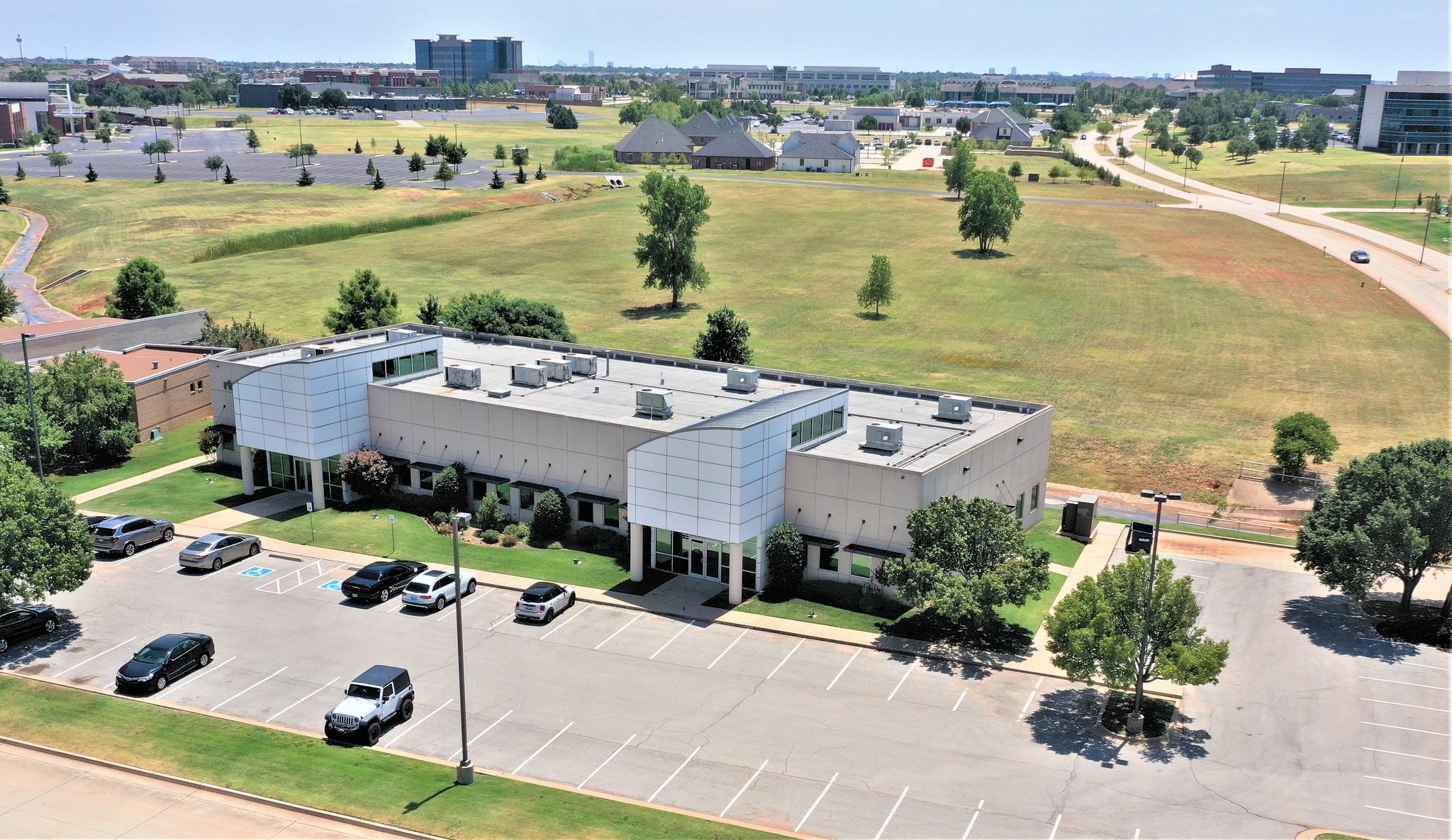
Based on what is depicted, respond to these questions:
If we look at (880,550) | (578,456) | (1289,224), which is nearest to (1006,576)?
(880,550)

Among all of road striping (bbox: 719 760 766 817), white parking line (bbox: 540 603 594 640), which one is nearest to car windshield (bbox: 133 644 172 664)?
white parking line (bbox: 540 603 594 640)

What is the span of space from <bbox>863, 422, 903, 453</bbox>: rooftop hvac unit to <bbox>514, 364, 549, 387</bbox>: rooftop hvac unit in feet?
62.4

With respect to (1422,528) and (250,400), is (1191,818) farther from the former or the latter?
(250,400)

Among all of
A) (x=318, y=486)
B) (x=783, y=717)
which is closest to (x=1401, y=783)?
(x=783, y=717)

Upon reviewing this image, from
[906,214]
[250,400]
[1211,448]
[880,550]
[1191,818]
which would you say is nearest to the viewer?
[1191,818]

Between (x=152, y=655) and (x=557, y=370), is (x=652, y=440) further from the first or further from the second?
(x=152, y=655)

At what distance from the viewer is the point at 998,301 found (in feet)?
397

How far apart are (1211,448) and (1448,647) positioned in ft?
105

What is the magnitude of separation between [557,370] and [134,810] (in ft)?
115

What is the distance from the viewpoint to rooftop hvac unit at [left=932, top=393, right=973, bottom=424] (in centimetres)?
5828

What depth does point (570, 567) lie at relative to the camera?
177 feet

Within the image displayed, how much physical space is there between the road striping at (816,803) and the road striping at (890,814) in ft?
6.64

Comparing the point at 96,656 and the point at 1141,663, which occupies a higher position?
the point at 1141,663

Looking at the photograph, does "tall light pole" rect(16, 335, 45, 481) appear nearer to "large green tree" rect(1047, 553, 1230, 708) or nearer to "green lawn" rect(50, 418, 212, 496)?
"green lawn" rect(50, 418, 212, 496)
